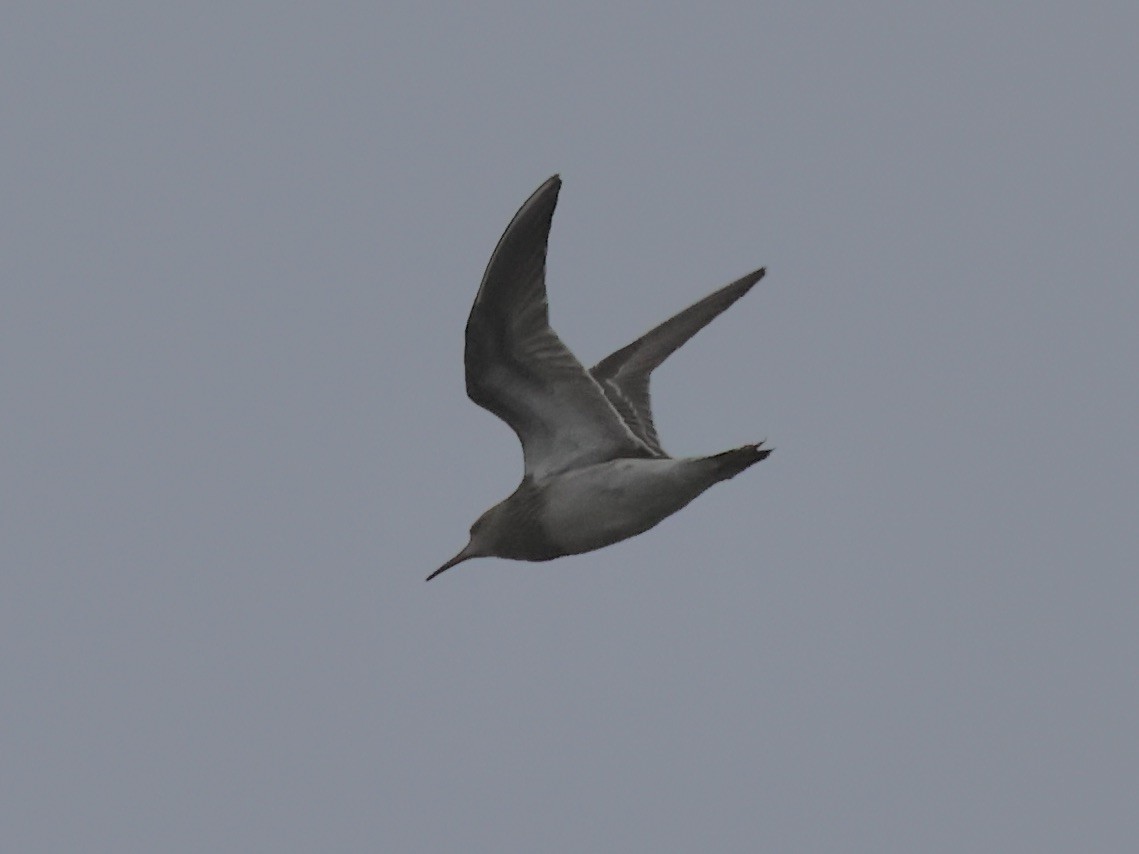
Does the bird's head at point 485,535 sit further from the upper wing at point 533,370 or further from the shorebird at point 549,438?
the upper wing at point 533,370

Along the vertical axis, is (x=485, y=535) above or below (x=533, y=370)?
below

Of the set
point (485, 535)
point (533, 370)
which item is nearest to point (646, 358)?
point (485, 535)

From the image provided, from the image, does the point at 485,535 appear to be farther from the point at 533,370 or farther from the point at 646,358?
the point at 646,358

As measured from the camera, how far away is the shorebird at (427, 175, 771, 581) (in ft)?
33.2

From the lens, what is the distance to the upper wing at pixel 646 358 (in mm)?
12031

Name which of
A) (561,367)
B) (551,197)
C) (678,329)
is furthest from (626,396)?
(551,197)

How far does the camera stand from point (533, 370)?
34.6 feet

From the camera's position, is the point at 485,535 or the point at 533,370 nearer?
the point at 533,370

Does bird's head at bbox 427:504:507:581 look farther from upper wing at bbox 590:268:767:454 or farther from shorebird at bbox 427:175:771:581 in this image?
upper wing at bbox 590:268:767:454

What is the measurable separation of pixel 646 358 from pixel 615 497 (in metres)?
2.20

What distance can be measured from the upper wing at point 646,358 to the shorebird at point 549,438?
2.18 ft

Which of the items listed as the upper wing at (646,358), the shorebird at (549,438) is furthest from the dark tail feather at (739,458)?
the upper wing at (646,358)

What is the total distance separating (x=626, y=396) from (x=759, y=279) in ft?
4.55

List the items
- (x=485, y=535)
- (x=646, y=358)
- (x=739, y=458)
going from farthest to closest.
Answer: (x=646, y=358) → (x=485, y=535) → (x=739, y=458)
